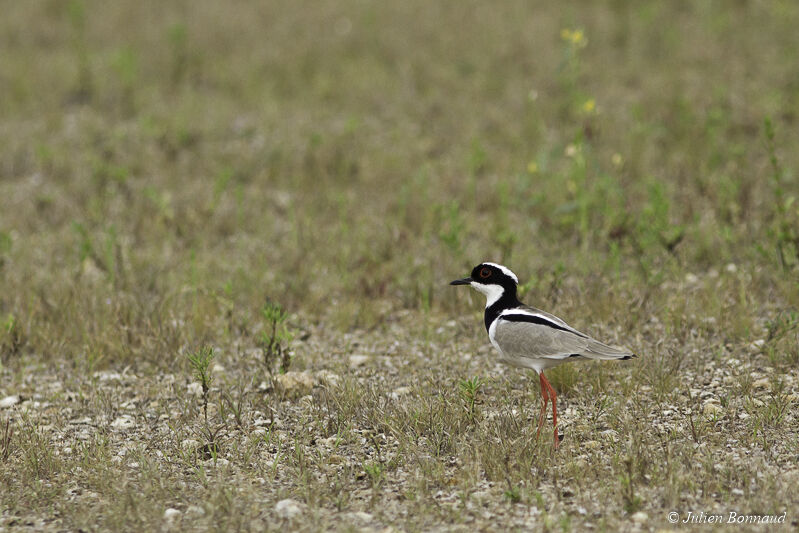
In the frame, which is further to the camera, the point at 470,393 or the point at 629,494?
the point at 470,393

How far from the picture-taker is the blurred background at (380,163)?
7031mm

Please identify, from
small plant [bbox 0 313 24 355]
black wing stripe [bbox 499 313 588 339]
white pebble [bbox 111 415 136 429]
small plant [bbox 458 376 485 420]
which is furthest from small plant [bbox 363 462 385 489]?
small plant [bbox 0 313 24 355]

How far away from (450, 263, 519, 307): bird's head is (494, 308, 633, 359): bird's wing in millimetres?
329

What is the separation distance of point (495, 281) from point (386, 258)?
2.58m

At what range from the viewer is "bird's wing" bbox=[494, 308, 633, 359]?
4883 millimetres

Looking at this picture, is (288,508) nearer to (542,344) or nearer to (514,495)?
(514,495)

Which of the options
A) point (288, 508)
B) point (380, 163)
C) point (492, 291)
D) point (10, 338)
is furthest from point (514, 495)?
point (380, 163)

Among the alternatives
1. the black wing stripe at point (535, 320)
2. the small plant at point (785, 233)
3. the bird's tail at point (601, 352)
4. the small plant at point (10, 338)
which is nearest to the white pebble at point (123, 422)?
the small plant at point (10, 338)

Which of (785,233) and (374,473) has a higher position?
(785,233)

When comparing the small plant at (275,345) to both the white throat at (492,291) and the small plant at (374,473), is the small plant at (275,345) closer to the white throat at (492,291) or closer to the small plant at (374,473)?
the white throat at (492,291)

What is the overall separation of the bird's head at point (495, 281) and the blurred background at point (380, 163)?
4.38 ft

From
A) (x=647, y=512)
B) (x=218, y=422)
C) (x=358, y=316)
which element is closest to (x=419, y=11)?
(x=358, y=316)

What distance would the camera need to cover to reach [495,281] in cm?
547

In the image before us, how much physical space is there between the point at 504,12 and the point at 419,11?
1.24 metres
